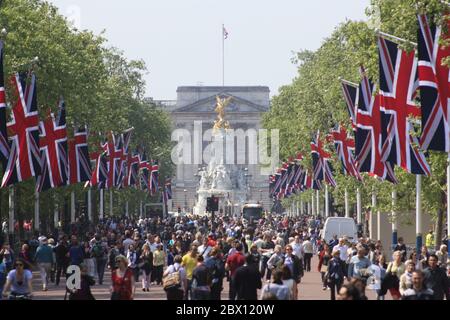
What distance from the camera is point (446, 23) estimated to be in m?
29.5

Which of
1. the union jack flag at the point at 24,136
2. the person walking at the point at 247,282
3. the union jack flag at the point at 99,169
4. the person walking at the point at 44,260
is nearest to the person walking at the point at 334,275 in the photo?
the person walking at the point at 247,282

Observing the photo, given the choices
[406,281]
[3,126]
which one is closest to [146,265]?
[3,126]

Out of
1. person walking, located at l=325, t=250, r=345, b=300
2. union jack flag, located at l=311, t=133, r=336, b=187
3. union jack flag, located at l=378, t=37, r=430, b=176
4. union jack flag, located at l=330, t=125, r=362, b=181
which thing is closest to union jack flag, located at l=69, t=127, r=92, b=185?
union jack flag, located at l=330, t=125, r=362, b=181

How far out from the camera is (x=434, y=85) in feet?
95.8

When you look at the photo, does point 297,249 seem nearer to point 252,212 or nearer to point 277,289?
point 277,289

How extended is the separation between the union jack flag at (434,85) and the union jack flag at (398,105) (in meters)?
5.07

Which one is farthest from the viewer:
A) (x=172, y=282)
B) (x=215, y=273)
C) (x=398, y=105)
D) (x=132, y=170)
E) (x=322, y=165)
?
(x=132, y=170)

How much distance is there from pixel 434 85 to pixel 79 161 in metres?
24.0

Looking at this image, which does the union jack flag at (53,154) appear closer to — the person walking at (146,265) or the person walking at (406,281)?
the person walking at (146,265)

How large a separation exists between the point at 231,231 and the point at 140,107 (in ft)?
166

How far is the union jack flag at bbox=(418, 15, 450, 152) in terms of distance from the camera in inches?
1143

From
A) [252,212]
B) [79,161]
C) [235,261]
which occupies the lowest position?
[235,261]

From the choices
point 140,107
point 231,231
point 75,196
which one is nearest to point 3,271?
point 231,231

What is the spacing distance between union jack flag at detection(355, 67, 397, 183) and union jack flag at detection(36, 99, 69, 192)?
9268mm
